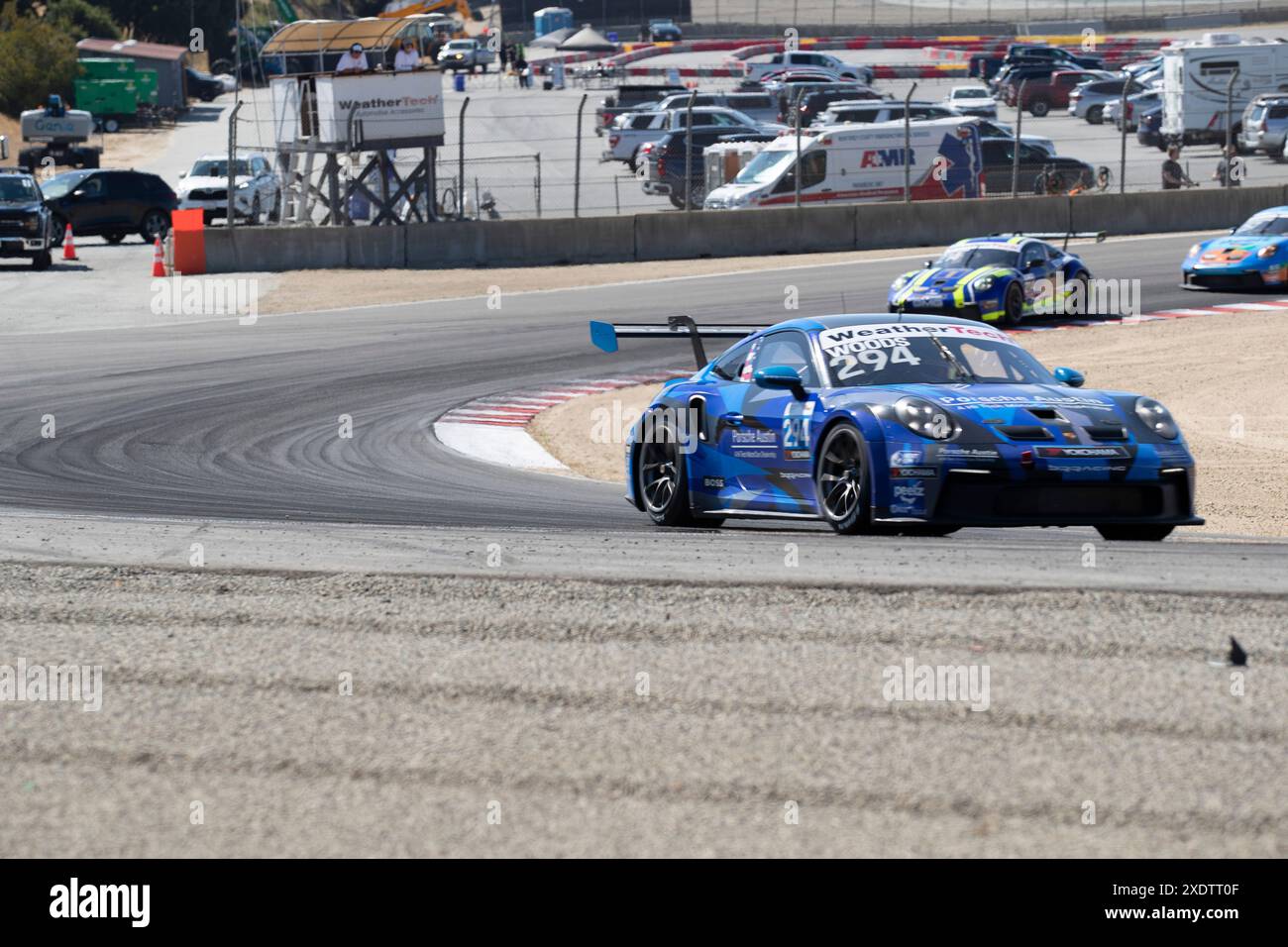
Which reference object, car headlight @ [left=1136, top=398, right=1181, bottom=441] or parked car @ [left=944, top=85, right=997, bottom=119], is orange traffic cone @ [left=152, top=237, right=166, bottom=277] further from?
parked car @ [left=944, top=85, right=997, bottom=119]

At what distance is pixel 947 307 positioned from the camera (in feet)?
72.6

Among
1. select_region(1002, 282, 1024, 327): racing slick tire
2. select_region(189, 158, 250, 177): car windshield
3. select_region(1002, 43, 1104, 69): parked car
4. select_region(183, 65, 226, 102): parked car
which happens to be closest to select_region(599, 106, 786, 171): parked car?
select_region(189, 158, 250, 177): car windshield

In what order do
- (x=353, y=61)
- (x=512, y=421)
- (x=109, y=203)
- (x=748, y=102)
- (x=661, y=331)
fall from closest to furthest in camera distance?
(x=661, y=331)
(x=512, y=421)
(x=353, y=61)
(x=109, y=203)
(x=748, y=102)

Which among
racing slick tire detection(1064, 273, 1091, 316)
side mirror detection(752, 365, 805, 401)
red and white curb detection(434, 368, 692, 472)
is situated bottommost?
red and white curb detection(434, 368, 692, 472)

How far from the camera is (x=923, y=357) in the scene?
952cm

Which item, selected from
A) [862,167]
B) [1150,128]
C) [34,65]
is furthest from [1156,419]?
[34,65]

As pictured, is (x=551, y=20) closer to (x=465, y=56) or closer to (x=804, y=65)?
(x=465, y=56)

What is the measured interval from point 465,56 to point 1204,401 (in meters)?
71.5

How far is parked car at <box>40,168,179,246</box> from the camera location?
3619cm

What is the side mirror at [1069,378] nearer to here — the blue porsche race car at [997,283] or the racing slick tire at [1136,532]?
the racing slick tire at [1136,532]

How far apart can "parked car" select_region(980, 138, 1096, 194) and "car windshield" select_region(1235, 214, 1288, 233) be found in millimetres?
9217

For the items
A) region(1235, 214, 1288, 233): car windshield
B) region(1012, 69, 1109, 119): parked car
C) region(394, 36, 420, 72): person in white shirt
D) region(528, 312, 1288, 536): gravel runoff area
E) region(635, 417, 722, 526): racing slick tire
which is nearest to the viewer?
region(635, 417, 722, 526): racing slick tire

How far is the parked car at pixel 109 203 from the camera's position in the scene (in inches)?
1425
